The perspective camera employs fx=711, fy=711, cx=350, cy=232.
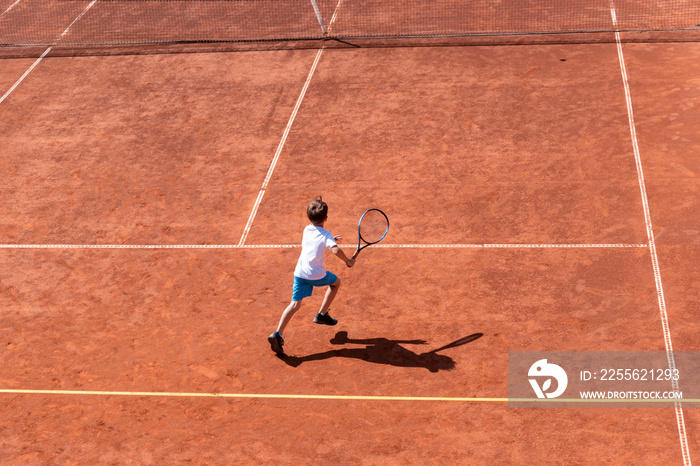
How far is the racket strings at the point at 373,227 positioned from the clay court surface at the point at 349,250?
81 cm

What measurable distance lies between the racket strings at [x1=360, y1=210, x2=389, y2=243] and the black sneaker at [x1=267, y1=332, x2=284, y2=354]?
147 centimetres

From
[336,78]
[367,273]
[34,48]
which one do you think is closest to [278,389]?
[367,273]

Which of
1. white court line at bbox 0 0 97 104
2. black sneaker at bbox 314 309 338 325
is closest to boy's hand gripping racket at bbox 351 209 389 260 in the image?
black sneaker at bbox 314 309 338 325

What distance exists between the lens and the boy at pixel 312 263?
7.49 meters

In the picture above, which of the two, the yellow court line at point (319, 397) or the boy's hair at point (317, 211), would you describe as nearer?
the yellow court line at point (319, 397)

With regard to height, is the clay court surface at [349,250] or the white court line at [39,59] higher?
the white court line at [39,59]

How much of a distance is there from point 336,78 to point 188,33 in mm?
4589

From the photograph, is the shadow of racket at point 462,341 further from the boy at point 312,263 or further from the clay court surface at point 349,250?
the boy at point 312,263

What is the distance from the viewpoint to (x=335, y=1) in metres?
17.7

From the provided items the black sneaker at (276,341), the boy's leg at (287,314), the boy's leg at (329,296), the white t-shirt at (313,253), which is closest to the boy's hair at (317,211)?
the white t-shirt at (313,253)

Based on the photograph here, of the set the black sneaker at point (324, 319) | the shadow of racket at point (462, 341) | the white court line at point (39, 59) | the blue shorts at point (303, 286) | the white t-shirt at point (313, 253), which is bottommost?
the shadow of racket at point (462, 341)

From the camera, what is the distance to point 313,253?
7539 mm
